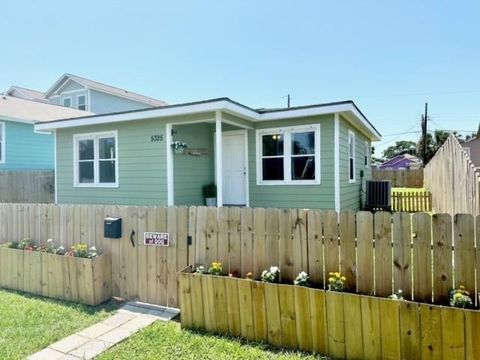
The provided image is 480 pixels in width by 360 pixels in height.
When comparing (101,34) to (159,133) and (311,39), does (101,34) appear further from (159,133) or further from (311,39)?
(311,39)

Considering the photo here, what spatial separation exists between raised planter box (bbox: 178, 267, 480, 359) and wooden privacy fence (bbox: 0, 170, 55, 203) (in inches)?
439

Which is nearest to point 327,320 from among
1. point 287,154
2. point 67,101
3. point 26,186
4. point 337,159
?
point 337,159

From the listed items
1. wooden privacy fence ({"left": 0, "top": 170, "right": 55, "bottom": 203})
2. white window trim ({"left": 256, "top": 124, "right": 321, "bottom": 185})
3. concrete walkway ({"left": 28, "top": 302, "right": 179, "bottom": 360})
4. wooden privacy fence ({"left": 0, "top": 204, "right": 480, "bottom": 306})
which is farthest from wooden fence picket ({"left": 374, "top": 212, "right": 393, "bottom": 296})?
wooden privacy fence ({"left": 0, "top": 170, "right": 55, "bottom": 203})

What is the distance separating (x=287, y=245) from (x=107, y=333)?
2002mm

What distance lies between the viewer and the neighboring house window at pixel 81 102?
744 inches

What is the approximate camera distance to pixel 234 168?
9.57 m

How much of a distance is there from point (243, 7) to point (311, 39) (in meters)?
4.86

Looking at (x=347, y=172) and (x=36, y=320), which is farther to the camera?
(x=347, y=172)

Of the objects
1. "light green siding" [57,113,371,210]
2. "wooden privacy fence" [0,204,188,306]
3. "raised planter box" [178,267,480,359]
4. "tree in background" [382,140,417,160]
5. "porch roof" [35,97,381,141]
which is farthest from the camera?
"tree in background" [382,140,417,160]

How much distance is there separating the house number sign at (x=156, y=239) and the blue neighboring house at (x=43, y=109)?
40.3 ft

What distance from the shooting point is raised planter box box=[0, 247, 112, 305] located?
4.00m

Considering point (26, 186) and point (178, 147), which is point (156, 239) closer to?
point (178, 147)

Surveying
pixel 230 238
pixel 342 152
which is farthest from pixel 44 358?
pixel 342 152

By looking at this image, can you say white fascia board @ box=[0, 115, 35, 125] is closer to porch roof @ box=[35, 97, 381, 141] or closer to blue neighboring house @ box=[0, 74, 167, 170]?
blue neighboring house @ box=[0, 74, 167, 170]
